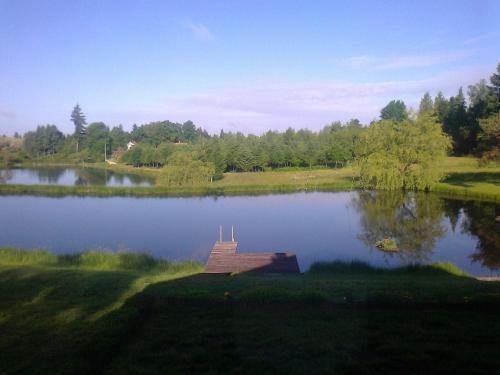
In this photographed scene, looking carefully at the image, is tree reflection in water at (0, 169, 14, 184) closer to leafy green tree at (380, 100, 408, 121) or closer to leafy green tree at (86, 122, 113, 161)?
leafy green tree at (86, 122, 113, 161)

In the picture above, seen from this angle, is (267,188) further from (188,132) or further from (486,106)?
(188,132)

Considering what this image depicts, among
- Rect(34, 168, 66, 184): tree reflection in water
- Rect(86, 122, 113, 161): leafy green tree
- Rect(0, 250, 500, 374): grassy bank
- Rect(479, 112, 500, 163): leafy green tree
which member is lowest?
Rect(0, 250, 500, 374): grassy bank

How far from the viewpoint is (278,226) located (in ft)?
73.8

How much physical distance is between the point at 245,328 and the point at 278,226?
17.4 m

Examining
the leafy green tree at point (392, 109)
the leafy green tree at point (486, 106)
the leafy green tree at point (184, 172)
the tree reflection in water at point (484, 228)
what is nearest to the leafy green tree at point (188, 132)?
the leafy green tree at point (392, 109)

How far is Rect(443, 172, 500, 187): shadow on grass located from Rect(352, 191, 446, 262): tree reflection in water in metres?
5.63

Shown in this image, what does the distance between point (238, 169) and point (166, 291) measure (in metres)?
49.4

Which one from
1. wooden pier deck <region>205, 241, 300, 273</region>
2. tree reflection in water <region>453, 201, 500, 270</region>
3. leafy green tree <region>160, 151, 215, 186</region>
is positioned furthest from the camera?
leafy green tree <region>160, 151, 215, 186</region>

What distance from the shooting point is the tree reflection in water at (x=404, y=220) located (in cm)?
1830

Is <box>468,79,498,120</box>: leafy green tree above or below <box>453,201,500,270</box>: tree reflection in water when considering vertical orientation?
above

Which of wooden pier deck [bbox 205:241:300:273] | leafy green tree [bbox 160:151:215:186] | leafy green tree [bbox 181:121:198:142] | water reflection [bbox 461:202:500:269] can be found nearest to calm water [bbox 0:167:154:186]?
leafy green tree [bbox 160:151:215:186]

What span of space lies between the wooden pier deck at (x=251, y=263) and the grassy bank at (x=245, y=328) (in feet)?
17.8

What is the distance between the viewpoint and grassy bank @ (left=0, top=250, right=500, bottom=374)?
13.9 ft

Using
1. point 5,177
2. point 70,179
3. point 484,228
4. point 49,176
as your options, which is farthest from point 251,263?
point 49,176
